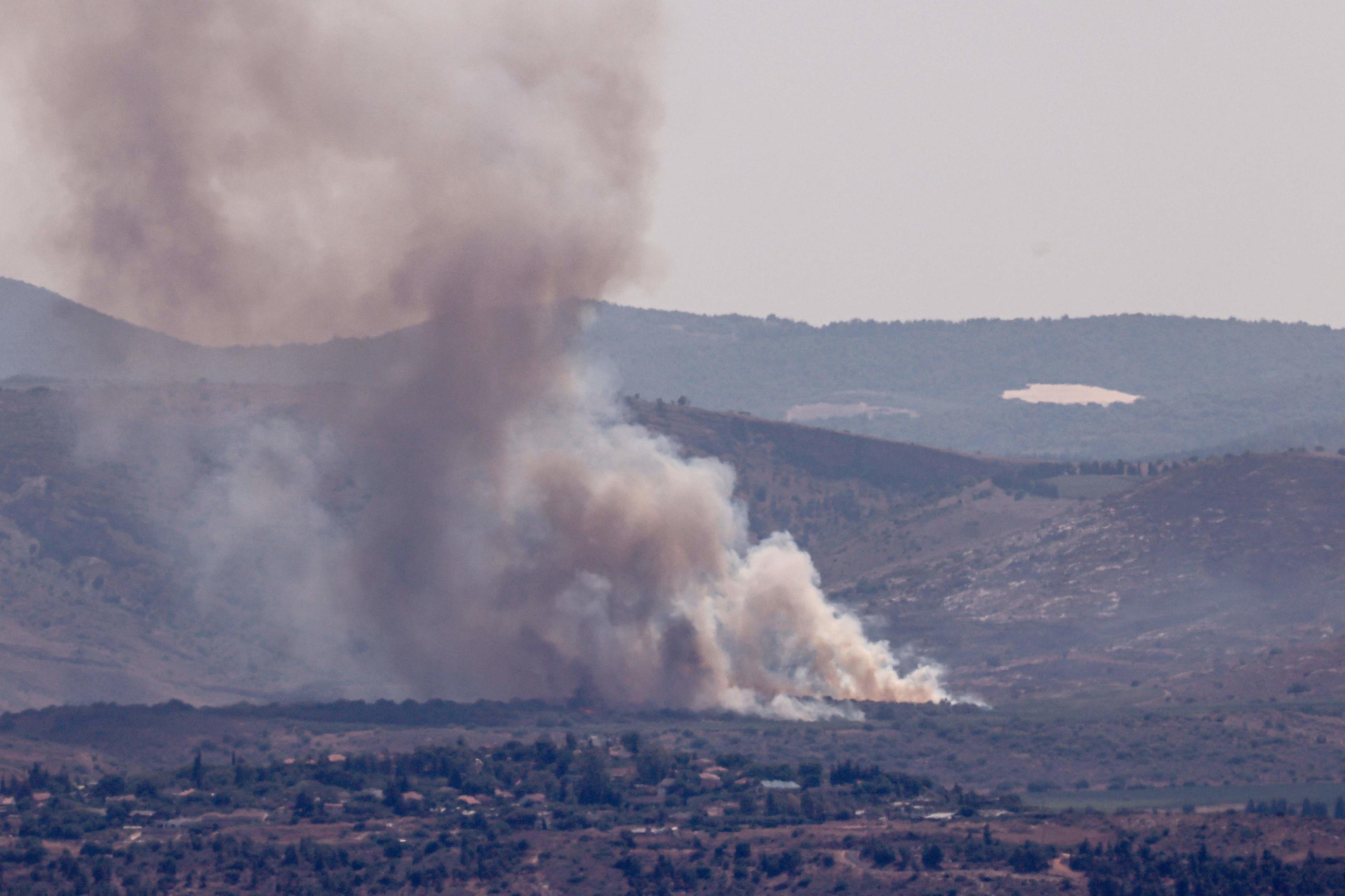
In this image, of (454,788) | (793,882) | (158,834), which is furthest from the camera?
(454,788)

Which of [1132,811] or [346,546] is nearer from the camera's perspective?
[1132,811]

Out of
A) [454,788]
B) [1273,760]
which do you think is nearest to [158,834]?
[454,788]

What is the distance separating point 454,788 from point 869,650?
57.7 meters

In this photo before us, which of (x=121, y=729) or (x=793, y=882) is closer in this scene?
(x=793, y=882)

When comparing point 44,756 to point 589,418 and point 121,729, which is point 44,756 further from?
point 589,418

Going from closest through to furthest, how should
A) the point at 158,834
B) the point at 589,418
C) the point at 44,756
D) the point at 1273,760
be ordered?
1. the point at 158,834
2. the point at 44,756
3. the point at 1273,760
4. the point at 589,418

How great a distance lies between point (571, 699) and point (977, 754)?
2626 cm

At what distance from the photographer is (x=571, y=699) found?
172750 millimetres

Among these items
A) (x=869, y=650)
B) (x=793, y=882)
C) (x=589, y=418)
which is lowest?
(x=793, y=882)

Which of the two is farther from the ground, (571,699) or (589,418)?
(589,418)

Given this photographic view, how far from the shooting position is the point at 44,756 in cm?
15575

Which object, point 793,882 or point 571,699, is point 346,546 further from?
point 793,882

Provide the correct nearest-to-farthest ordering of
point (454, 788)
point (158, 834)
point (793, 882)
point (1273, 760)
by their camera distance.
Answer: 1. point (793, 882)
2. point (158, 834)
3. point (454, 788)
4. point (1273, 760)

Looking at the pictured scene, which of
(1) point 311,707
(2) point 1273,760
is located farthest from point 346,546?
(2) point 1273,760
